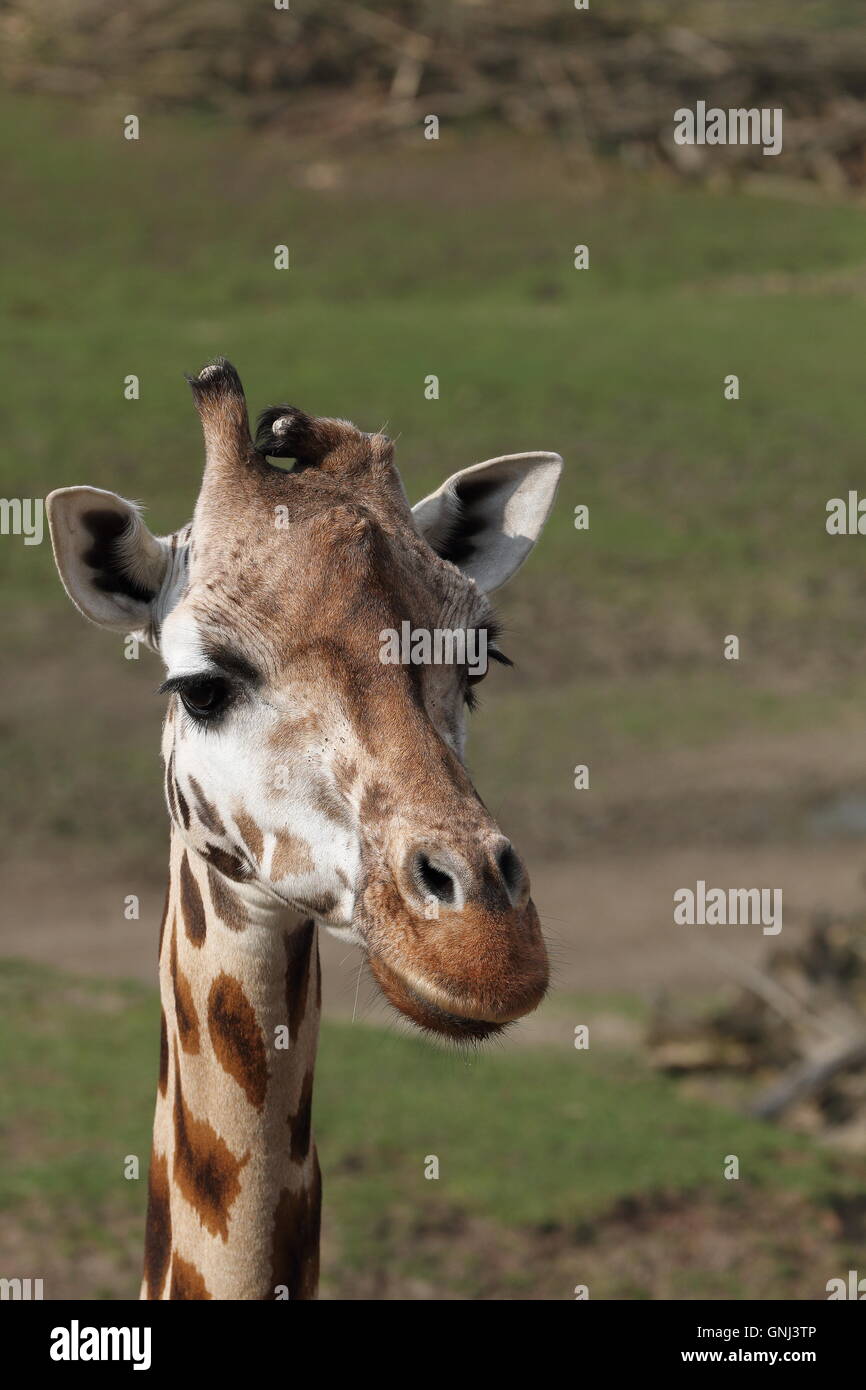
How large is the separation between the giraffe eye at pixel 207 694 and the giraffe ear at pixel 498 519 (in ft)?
3.19

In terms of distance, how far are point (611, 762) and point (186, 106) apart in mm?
17620

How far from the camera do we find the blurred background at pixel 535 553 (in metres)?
10.3

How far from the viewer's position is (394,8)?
33875mm

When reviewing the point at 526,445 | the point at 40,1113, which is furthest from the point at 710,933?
the point at 526,445

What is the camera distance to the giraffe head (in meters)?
4.08

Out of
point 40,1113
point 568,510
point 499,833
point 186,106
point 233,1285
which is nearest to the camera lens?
point 499,833

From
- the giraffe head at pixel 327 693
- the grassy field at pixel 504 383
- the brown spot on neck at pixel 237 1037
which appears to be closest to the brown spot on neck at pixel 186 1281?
the brown spot on neck at pixel 237 1037

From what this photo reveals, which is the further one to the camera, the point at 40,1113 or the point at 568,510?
the point at 568,510

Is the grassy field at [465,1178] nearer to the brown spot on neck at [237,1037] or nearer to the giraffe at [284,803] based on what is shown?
the giraffe at [284,803]

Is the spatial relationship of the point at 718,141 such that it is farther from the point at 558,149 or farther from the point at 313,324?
the point at 313,324

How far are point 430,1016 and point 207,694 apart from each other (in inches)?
39.9

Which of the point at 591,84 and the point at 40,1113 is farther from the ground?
the point at 591,84

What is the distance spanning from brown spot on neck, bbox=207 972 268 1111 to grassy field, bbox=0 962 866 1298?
14.5 feet
